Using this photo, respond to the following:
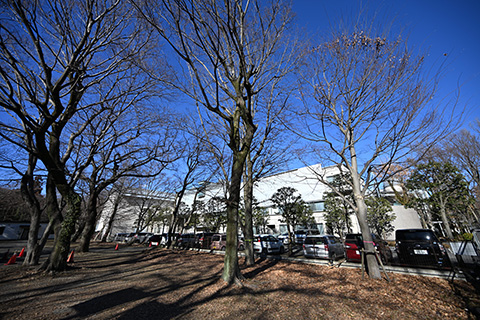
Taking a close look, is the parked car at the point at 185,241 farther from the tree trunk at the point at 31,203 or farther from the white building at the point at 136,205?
the tree trunk at the point at 31,203

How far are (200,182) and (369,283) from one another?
1528 cm

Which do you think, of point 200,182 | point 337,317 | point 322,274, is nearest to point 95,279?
point 337,317

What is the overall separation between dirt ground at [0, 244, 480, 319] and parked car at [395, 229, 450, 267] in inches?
71.9

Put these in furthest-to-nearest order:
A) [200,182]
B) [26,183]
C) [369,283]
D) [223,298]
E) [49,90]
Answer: [200,182], [26,183], [49,90], [369,283], [223,298]

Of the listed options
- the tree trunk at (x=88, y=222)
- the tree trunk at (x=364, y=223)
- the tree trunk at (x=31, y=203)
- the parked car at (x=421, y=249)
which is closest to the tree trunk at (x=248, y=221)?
the tree trunk at (x=364, y=223)

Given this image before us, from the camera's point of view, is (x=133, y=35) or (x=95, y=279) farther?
(x=133, y=35)

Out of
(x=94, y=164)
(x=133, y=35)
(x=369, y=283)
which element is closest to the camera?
(x=369, y=283)

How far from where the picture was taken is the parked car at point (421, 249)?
7.25 meters

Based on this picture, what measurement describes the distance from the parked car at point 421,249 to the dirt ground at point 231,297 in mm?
1827

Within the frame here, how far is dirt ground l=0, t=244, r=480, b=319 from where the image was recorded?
4012 millimetres

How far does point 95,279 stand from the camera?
670 cm

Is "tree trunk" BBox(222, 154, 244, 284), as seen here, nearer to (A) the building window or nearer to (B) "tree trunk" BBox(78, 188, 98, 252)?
(B) "tree trunk" BBox(78, 188, 98, 252)

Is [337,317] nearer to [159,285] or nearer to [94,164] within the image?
[159,285]

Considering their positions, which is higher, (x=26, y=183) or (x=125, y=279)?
(x=26, y=183)
